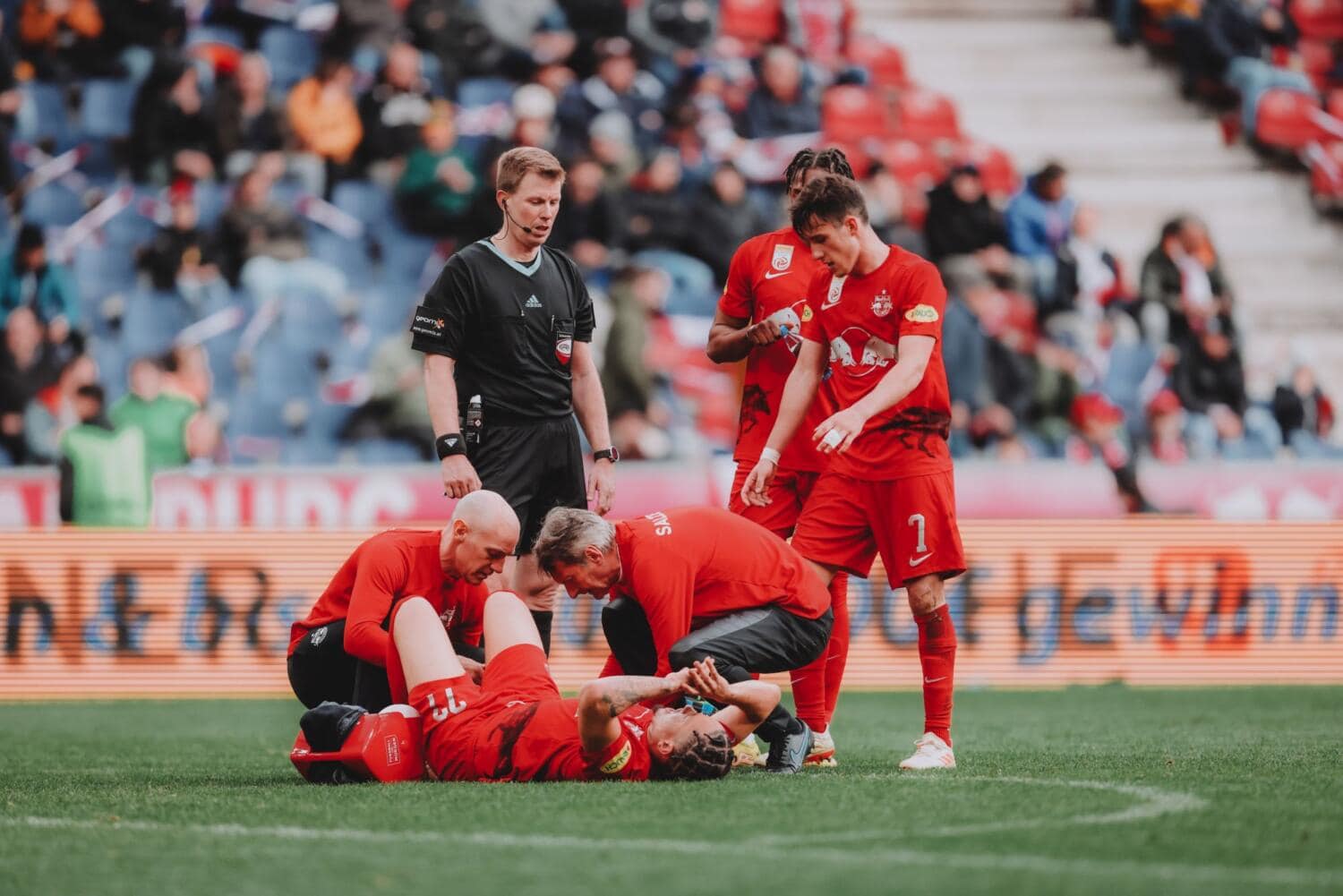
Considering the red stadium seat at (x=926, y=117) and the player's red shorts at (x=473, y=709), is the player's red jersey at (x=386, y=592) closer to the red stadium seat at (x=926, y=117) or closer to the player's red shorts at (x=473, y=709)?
the player's red shorts at (x=473, y=709)

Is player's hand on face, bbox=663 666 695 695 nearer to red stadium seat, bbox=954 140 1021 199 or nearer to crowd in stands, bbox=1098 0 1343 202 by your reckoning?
red stadium seat, bbox=954 140 1021 199

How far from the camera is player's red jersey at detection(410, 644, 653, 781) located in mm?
6422

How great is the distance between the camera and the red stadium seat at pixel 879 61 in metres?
20.1

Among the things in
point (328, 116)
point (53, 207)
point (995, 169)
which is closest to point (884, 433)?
point (328, 116)

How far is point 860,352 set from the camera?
738cm

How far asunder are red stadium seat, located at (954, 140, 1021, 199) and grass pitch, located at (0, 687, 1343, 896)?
11.6 metres

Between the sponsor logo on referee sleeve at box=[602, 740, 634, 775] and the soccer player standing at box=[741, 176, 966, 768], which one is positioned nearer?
the sponsor logo on referee sleeve at box=[602, 740, 634, 775]

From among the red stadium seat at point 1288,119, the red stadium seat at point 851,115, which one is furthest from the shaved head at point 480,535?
the red stadium seat at point 1288,119

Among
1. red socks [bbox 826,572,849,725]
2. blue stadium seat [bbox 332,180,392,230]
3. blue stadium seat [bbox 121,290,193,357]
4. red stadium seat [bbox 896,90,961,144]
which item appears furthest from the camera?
red stadium seat [bbox 896,90,961,144]

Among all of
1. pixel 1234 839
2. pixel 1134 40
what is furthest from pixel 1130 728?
pixel 1134 40

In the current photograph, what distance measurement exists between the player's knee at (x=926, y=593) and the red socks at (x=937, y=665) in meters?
0.03

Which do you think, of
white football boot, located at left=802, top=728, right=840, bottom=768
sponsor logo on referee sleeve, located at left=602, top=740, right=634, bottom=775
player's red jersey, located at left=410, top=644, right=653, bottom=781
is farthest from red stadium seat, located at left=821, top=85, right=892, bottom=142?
sponsor logo on referee sleeve, located at left=602, top=740, right=634, bottom=775

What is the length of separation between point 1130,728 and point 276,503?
5951mm

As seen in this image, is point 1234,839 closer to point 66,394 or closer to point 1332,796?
point 1332,796
